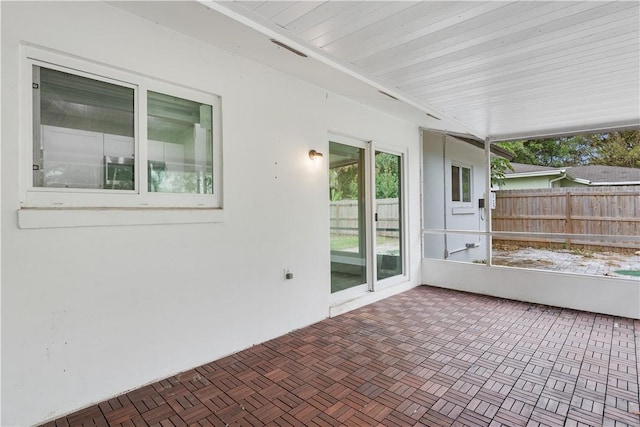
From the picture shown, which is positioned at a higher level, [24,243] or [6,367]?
[24,243]

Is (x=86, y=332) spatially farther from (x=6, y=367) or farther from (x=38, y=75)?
(x=38, y=75)

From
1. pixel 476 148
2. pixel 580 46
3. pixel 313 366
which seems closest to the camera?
pixel 580 46

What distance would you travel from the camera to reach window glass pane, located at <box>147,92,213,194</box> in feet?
8.68

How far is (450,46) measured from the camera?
2.46 meters

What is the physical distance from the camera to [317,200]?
12.8 ft

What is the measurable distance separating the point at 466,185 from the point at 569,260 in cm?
251

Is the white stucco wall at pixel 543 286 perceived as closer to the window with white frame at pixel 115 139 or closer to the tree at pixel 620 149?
the window with white frame at pixel 115 139

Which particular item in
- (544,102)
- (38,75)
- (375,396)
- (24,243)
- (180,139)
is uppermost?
(544,102)

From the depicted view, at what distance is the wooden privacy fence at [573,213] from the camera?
Result: 5.04 m

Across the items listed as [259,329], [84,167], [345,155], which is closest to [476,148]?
[345,155]

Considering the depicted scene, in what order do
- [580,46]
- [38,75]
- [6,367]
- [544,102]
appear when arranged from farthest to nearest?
[544,102] → [580,46] → [38,75] → [6,367]

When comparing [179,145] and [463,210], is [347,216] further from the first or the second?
[463,210]

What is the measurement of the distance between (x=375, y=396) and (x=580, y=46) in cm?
303

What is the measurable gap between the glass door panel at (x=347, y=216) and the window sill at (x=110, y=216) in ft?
5.72
